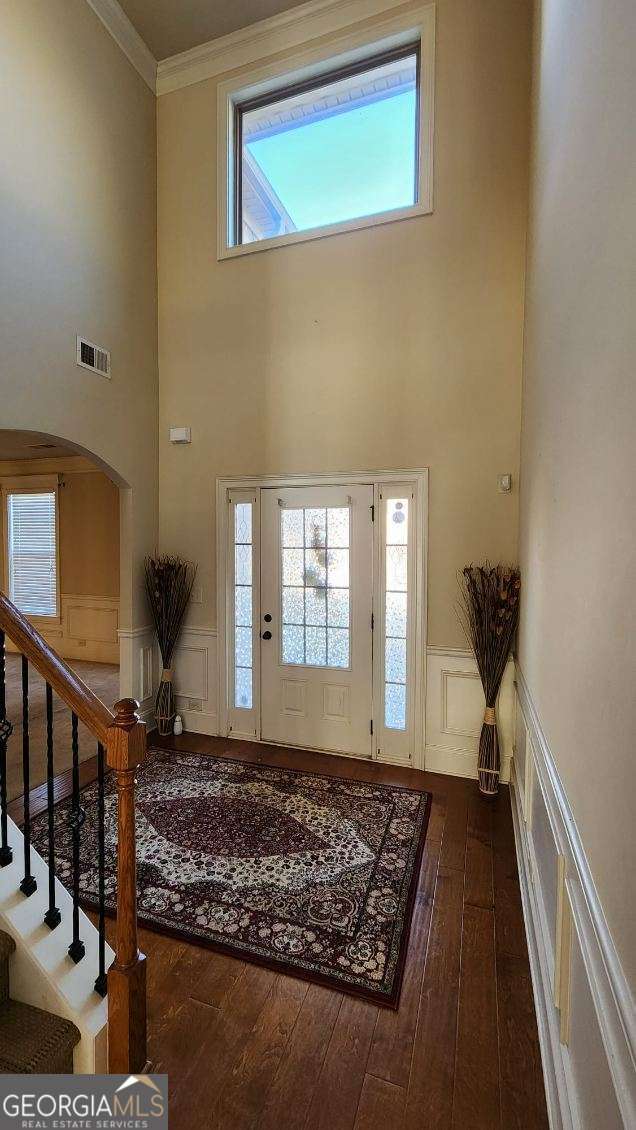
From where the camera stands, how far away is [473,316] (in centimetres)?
325

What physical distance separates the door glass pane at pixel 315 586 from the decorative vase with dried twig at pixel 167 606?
0.88 meters

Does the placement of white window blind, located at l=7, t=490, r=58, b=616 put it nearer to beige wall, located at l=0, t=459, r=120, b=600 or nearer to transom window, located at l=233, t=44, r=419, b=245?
beige wall, located at l=0, t=459, r=120, b=600

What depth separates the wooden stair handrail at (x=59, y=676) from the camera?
139cm

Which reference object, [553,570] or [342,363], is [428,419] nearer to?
[342,363]

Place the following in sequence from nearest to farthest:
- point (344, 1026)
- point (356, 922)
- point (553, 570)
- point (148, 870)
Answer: point (344, 1026), point (553, 570), point (356, 922), point (148, 870)

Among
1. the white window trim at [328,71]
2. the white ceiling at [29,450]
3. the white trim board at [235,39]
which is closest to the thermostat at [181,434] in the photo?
the white window trim at [328,71]

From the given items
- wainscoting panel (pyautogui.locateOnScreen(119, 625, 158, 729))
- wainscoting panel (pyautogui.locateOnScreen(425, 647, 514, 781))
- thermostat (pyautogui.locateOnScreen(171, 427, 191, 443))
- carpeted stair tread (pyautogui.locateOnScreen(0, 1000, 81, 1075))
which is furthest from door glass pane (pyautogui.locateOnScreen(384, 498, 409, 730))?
carpeted stair tread (pyautogui.locateOnScreen(0, 1000, 81, 1075))

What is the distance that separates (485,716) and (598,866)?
2.26 m

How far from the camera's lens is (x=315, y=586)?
12.2 feet

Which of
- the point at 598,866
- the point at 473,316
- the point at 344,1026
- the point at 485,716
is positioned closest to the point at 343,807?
the point at 485,716

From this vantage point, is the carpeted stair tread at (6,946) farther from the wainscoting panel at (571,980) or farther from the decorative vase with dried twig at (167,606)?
the decorative vase with dried twig at (167,606)

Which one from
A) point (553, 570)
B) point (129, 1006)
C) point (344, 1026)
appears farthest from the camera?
point (553, 570)

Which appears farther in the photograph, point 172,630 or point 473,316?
point 172,630

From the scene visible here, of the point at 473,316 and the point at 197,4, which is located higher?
the point at 197,4
